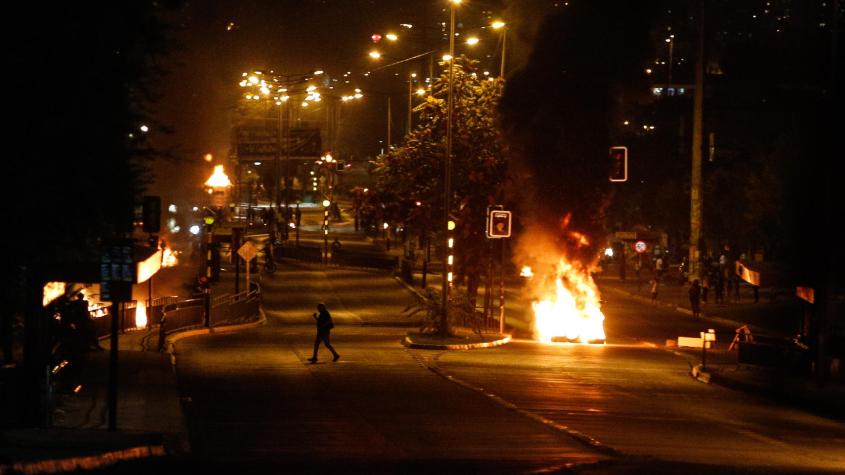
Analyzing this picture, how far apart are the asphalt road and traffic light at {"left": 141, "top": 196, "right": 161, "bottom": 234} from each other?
10.3 ft

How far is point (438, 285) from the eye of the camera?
54.3 m

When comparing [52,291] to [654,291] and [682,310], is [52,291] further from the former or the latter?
[654,291]

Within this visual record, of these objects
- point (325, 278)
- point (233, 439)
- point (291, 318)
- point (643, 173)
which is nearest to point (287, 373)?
point (233, 439)

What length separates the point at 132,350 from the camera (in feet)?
89.6

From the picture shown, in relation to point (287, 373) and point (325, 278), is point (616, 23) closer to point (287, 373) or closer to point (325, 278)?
point (287, 373)

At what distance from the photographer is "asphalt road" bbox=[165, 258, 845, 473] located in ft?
46.3

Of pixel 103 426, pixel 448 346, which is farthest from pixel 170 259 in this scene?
pixel 103 426

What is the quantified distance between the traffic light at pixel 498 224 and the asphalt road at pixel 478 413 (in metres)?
3.30

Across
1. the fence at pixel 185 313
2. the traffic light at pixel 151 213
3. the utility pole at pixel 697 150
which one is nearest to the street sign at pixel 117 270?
the traffic light at pixel 151 213

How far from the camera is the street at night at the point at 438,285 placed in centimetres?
1155

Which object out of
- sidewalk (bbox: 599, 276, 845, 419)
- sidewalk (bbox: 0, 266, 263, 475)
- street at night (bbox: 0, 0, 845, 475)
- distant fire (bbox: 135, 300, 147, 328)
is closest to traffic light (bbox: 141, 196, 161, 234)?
street at night (bbox: 0, 0, 845, 475)

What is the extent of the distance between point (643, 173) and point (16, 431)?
210 feet

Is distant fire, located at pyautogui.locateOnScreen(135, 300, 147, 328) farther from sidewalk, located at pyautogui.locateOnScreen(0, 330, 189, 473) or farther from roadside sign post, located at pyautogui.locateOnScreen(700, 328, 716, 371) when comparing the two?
roadside sign post, located at pyautogui.locateOnScreen(700, 328, 716, 371)

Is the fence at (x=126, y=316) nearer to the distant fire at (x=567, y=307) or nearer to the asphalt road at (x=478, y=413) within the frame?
the asphalt road at (x=478, y=413)
